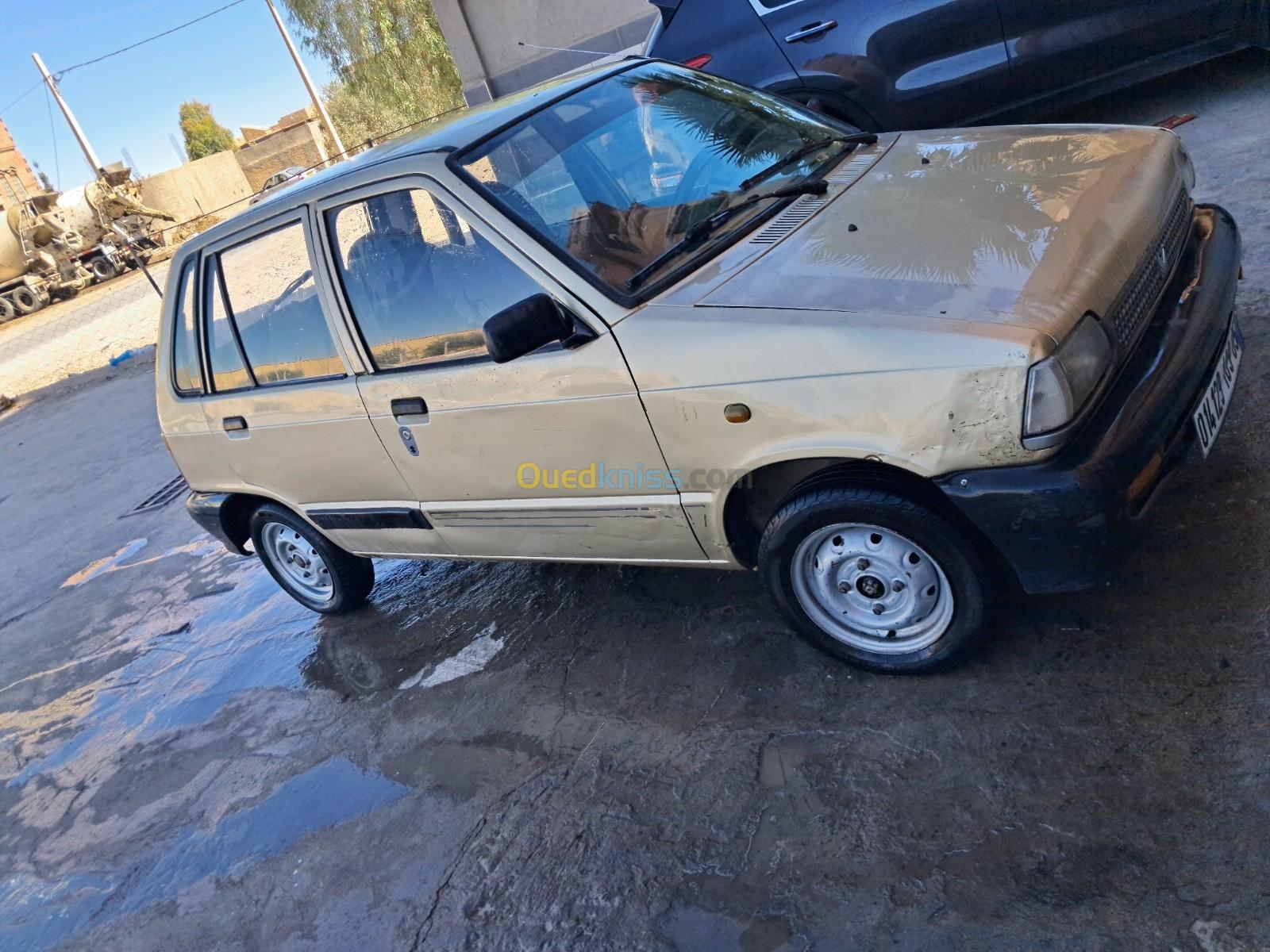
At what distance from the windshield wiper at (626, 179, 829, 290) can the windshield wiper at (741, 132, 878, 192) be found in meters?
0.10

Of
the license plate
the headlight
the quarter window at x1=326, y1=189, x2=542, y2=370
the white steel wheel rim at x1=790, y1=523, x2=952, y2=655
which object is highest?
the quarter window at x1=326, y1=189, x2=542, y2=370

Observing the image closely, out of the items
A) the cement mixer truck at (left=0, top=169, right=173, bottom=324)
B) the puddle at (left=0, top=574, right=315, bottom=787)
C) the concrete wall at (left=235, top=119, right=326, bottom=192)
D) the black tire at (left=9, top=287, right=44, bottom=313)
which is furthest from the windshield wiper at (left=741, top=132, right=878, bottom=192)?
the concrete wall at (left=235, top=119, right=326, bottom=192)

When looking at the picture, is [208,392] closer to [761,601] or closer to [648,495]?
[648,495]

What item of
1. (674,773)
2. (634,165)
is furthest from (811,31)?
(674,773)

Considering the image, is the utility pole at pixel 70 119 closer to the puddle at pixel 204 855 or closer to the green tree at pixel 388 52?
the green tree at pixel 388 52

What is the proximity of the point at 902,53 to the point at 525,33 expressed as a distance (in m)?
9.51

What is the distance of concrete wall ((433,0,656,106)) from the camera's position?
41.8 ft

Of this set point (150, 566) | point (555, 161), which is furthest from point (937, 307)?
point (150, 566)

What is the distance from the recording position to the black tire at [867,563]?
249 cm

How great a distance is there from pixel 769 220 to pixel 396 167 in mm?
1277

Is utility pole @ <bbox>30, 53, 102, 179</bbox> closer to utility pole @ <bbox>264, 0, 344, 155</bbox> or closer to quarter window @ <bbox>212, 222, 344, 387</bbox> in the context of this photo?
utility pole @ <bbox>264, 0, 344, 155</bbox>

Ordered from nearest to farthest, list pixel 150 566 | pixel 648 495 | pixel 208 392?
pixel 648 495 → pixel 208 392 → pixel 150 566

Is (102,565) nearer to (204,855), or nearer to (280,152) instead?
(204,855)

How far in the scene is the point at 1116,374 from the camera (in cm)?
240
